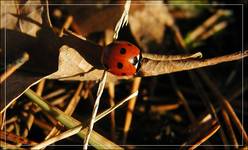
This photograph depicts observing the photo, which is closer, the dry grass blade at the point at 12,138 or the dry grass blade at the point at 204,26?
the dry grass blade at the point at 12,138

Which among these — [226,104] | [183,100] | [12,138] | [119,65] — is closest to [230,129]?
[226,104]

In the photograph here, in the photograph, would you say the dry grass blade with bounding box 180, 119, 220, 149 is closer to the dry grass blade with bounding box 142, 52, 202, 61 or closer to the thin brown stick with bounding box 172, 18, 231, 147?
the thin brown stick with bounding box 172, 18, 231, 147

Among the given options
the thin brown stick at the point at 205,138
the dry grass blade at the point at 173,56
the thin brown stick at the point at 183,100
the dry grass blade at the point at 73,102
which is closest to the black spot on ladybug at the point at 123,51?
the dry grass blade at the point at 173,56

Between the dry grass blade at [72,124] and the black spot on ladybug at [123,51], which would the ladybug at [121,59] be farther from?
the dry grass blade at [72,124]

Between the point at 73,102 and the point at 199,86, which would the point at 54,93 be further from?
the point at 199,86

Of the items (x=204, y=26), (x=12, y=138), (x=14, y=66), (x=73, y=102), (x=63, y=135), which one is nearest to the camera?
(x=63, y=135)

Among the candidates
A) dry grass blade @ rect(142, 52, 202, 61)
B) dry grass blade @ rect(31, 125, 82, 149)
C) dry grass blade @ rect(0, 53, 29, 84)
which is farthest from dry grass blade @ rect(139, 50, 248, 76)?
dry grass blade @ rect(0, 53, 29, 84)

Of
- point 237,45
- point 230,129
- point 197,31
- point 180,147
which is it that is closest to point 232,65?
point 237,45

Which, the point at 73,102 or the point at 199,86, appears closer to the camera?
the point at 73,102
